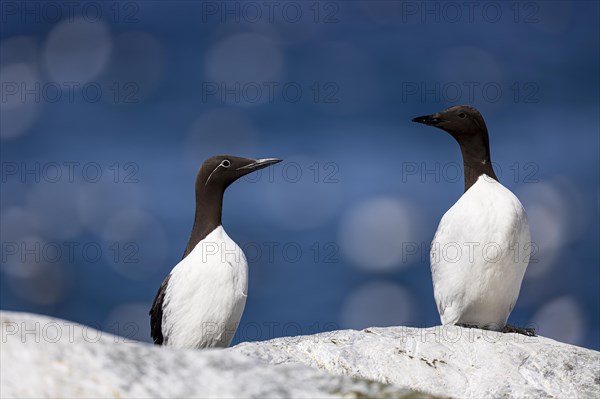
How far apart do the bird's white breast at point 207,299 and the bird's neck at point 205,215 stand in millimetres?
349

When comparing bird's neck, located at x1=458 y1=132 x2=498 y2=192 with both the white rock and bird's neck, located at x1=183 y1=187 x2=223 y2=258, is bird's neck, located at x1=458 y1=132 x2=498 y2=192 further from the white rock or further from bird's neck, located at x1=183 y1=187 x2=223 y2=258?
bird's neck, located at x1=183 y1=187 x2=223 y2=258

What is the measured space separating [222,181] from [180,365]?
6070mm

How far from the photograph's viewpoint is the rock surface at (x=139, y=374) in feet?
14.7

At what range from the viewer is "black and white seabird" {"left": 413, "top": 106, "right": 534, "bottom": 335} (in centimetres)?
999

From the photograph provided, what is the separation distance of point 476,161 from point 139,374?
6.88m

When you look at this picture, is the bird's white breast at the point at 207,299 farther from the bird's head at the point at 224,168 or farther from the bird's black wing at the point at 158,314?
the bird's head at the point at 224,168

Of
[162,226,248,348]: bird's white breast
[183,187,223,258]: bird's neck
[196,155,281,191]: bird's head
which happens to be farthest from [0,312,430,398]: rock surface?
[196,155,281,191]: bird's head

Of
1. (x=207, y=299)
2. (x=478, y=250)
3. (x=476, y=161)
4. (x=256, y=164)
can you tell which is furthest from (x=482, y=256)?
(x=207, y=299)

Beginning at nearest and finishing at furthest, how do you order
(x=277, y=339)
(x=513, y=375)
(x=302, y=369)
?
(x=302, y=369), (x=513, y=375), (x=277, y=339)

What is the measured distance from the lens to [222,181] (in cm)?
1066

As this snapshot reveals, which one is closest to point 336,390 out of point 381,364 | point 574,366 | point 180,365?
point 180,365

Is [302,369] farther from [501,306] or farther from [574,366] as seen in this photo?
[501,306]

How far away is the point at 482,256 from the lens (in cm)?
1000

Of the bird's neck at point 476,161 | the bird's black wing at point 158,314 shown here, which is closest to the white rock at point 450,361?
the bird's black wing at point 158,314
